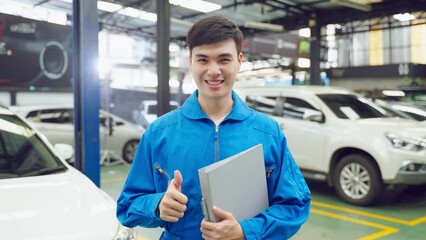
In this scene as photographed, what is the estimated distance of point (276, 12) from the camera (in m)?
14.6

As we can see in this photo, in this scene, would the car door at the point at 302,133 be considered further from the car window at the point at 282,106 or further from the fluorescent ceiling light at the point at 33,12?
the fluorescent ceiling light at the point at 33,12

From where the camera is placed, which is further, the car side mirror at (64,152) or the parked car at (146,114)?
the parked car at (146,114)

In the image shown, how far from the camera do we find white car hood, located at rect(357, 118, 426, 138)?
5441 mm

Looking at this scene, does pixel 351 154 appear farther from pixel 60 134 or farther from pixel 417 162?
pixel 60 134

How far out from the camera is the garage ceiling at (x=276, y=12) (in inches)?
484

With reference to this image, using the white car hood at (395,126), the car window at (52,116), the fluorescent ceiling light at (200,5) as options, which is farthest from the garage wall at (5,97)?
the white car hood at (395,126)

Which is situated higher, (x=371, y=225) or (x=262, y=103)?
(x=262, y=103)

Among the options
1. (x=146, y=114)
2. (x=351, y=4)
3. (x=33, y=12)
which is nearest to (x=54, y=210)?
(x=33, y=12)

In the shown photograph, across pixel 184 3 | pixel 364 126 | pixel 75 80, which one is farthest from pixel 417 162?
pixel 184 3

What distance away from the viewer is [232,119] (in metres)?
1.46

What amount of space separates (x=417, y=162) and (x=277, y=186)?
4.45 m

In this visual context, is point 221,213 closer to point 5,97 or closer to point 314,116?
point 314,116

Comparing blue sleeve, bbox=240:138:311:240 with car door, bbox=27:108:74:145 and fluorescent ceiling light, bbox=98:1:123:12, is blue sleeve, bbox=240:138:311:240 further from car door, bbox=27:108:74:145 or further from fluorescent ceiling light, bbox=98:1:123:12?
fluorescent ceiling light, bbox=98:1:123:12

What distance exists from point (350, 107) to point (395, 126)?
0.90m
